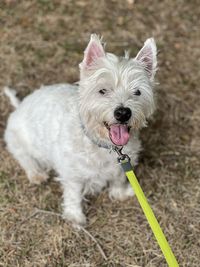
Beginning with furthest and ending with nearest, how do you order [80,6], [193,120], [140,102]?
[80,6], [193,120], [140,102]

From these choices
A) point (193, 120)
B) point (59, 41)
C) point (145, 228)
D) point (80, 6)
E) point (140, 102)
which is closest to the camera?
point (140, 102)

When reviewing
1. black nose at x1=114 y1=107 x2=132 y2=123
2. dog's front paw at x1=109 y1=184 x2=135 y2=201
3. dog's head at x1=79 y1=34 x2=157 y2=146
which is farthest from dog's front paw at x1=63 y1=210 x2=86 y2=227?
black nose at x1=114 y1=107 x2=132 y2=123

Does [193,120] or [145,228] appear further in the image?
[193,120]

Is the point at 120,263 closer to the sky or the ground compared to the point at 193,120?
closer to the ground

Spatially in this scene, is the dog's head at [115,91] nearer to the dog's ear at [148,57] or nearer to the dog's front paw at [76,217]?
the dog's ear at [148,57]

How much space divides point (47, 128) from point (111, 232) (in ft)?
4.41

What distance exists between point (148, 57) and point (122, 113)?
0.66m

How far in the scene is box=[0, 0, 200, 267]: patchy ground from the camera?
4.69 m

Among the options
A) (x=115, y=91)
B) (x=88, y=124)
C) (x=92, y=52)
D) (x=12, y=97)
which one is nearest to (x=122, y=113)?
(x=115, y=91)

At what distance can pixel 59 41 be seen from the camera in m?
6.60

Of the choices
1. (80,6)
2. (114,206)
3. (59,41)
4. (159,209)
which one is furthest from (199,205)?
(80,6)

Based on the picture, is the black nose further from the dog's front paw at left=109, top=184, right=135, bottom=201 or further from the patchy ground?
the patchy ground

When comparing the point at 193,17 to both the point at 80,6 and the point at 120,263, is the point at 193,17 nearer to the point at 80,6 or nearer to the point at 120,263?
the point at 80,6

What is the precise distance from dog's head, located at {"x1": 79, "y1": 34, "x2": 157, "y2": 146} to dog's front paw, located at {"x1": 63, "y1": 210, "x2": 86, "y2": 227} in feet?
4.02
